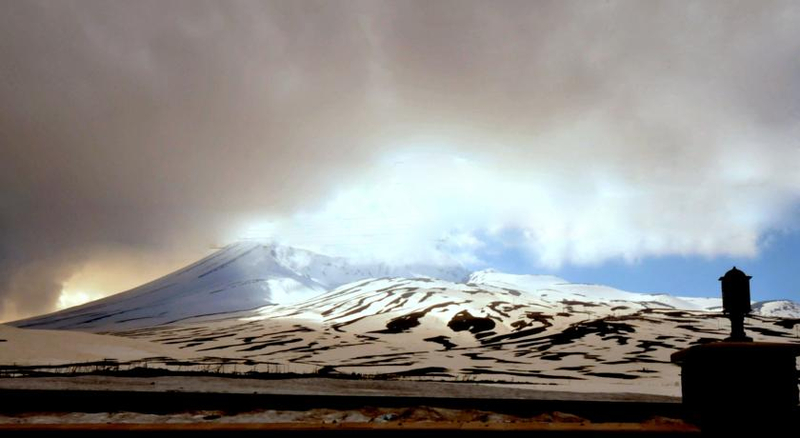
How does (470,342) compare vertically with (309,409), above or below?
below

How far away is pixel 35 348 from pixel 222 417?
65.5m

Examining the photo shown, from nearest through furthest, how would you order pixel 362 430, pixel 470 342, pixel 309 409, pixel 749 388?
pixel 362 430 < pixel 749 388 < pixel 309 409 < pixel 470 342

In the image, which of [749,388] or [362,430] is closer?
[362,430]

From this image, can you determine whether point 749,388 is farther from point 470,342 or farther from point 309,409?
point 470,342

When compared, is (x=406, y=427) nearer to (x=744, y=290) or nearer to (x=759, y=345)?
(x=759, y=345)

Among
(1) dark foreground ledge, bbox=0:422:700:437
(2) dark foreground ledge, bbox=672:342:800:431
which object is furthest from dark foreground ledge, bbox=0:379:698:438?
(2) dark foreground ledge, bbox=672:342:800:431

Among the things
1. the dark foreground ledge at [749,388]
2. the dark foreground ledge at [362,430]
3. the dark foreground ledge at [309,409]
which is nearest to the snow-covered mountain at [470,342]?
the dark foreground ledge at [309,409]

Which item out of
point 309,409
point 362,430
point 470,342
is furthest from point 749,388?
point 470,342

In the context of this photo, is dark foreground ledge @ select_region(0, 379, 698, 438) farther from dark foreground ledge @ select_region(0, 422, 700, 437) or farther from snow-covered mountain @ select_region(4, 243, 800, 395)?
snow-covered mountain @ select_region(4, 243, 800, 395)

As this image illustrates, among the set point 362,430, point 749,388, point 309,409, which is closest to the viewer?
point 362,430

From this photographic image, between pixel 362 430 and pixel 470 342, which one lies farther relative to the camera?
pixel 470 342

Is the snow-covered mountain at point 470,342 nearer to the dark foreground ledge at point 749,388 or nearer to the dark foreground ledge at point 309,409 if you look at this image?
the dark foreground ledge at point 309,409

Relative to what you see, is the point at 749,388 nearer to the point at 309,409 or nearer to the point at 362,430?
the point at 362,430

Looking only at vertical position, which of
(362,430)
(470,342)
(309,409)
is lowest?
(470,342)
